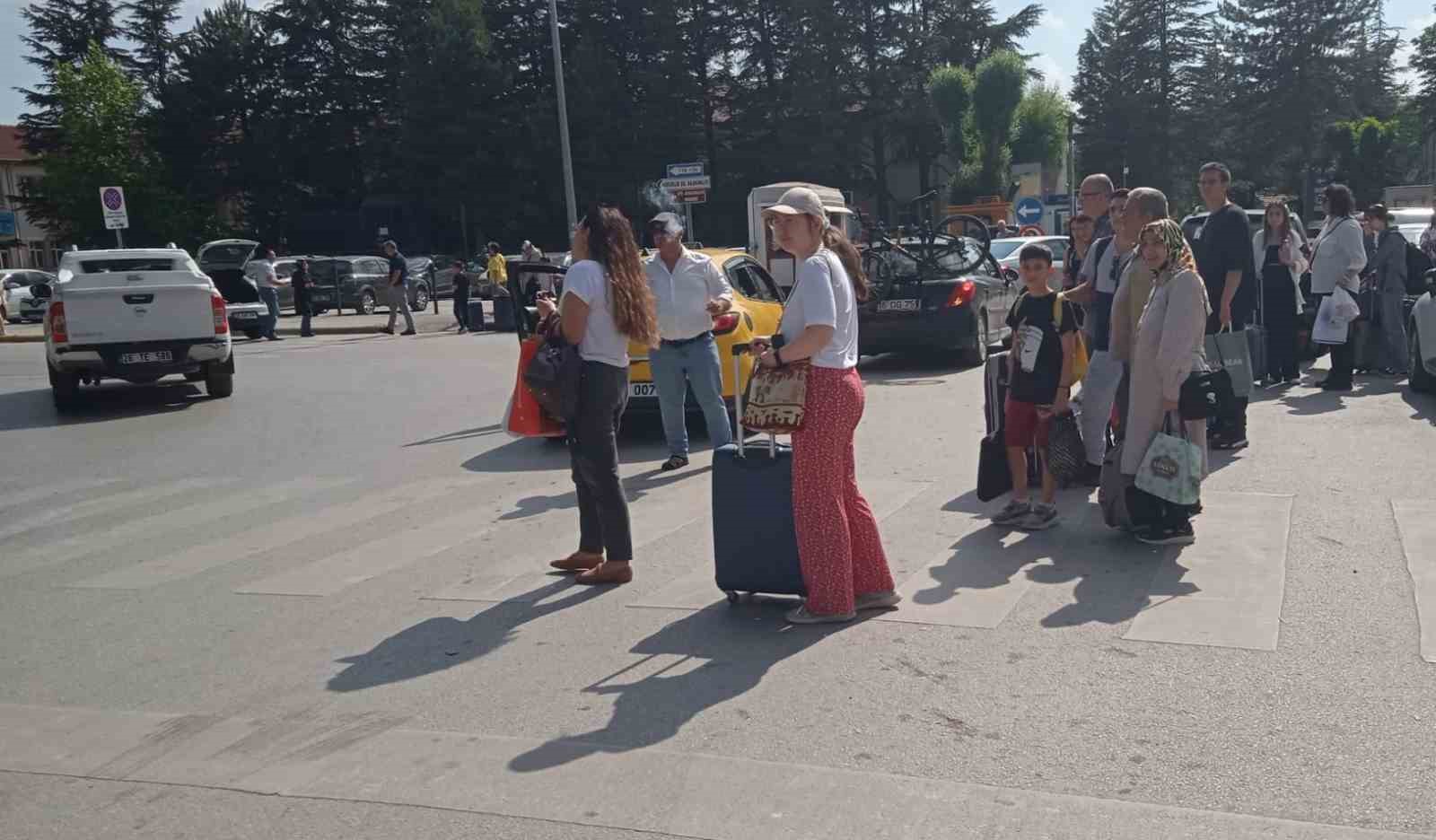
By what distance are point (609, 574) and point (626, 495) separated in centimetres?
164

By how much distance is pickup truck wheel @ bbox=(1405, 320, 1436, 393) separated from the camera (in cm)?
1180

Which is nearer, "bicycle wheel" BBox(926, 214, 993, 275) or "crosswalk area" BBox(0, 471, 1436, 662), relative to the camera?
"crosswalk area" BBox(0, 471, 1436, 662)

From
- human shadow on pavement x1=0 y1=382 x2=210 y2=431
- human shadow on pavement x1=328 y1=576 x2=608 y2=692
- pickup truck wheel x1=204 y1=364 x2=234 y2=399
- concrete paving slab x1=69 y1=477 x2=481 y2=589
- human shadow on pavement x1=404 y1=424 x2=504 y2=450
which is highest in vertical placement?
pickup truck wheel x1=204 y1=364 x2=234 y2=399

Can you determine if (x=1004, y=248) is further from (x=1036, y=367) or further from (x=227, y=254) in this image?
(x=227, y=254)

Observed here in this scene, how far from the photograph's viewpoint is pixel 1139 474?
6.81 m

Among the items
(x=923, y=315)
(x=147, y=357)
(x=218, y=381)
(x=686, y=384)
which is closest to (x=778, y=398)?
(x=686, y=384)

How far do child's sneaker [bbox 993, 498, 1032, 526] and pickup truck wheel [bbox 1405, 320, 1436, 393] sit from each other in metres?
6.04

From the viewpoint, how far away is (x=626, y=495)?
8320 mm

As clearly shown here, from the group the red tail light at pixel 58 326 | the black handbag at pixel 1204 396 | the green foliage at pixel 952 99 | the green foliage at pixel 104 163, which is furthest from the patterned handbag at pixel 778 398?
the green foliage at pixel 104 163

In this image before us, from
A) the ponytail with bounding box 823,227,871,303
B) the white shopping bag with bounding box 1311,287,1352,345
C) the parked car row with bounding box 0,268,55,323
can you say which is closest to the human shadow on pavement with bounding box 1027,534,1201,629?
the ponytail with bounding box 823,227,871,303

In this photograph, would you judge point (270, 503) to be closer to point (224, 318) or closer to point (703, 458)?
point (703, 458)

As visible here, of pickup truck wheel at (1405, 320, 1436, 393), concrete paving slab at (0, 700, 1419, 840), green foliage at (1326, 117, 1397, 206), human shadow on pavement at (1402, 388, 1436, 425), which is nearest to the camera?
concrete paving slab at (0, 700, 1419, 840)

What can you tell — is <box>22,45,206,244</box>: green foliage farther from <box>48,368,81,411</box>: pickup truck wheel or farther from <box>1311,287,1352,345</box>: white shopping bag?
<box>1311,287,1352,345</box>: white shopping bag

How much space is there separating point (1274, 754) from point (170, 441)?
1124 centimetres
